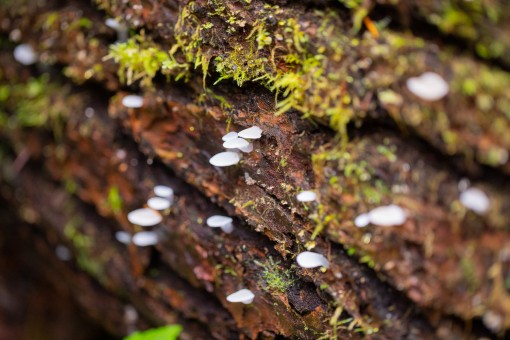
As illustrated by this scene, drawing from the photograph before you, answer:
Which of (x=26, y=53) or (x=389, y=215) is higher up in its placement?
(x=389, y=215)

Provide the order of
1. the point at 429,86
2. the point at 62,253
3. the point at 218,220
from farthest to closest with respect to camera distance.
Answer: the point at 62,253, the point at 218,220, the point at 429,86

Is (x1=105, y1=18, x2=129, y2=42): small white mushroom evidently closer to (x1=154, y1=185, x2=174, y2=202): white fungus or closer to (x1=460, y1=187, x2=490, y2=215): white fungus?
(x1=154, y1=185, x2=174, y2=202): white fungus

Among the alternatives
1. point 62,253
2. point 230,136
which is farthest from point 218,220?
point 62,253

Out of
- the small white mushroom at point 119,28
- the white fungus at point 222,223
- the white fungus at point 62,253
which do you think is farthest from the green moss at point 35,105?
the white fungus at point 222,223

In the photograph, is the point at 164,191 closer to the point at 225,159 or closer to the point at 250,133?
the point at 225,159

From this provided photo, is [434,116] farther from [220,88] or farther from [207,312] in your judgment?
[207,312]

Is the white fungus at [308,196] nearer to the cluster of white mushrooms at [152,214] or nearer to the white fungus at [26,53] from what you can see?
the cluster of white mushrooms at [152,214]
